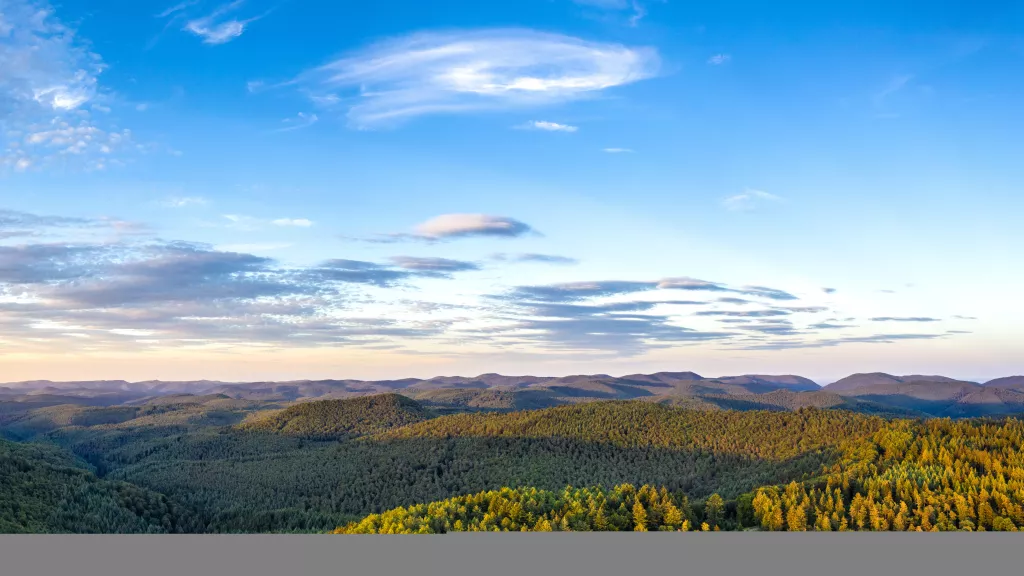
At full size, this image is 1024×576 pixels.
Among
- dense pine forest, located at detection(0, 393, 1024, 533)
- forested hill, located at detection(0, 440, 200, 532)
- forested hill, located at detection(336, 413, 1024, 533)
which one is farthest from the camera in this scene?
forested hill, located at detection(0, 440, 200, 532)

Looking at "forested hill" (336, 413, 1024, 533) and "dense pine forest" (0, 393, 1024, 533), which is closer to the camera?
"forested hill" (336, 413, 1024, 533)

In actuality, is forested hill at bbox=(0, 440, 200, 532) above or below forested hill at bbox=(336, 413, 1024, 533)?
below

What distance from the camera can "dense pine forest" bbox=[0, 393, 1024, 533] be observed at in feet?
110

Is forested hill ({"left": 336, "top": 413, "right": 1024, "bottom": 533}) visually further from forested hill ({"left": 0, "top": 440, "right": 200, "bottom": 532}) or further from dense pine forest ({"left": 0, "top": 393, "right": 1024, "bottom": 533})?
forested hill ({"left": 0, "top": 440, "right": 200, "bottom": 532})

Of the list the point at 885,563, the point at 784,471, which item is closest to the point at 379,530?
the point at 885,563

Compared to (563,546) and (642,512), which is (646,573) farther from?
(642,512)

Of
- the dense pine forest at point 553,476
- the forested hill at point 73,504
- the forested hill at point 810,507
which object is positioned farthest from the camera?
the forested hill at point 73,504

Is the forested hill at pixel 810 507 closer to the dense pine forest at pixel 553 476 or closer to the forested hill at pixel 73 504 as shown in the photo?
the dense pine forest at pixel 553 476

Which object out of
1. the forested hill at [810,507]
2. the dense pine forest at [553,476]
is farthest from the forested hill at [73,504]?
the forested hill at [810,507]

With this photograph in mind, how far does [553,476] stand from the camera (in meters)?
102

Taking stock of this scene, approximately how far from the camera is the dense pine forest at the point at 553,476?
33.4m

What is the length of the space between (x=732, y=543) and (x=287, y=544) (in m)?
8.12

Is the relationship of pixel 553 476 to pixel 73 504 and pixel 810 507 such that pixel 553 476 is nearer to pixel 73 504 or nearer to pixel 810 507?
pixel 73 504

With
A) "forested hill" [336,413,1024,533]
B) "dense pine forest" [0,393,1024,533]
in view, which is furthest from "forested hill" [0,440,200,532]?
"forested hill" [336,413,1024,533]
